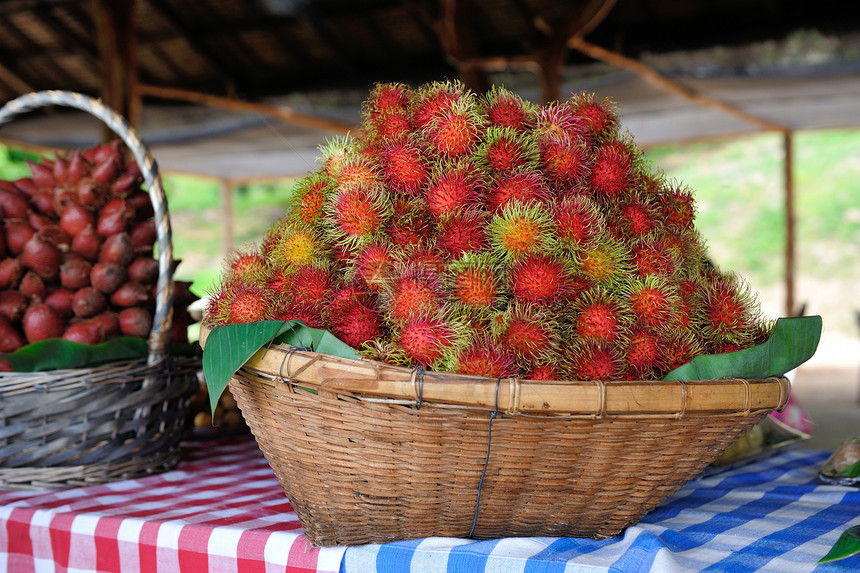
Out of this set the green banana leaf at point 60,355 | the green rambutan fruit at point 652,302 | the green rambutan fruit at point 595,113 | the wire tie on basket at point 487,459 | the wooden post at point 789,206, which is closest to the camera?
the wire tie on basket at point 487,459

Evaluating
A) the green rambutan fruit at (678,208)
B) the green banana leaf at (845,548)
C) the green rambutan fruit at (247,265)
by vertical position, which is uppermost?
the green rambutan fruit at (678,208)

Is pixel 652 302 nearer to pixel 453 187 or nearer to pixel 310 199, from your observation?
pixel 453 187

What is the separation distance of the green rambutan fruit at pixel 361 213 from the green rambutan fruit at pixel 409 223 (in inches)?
0.5

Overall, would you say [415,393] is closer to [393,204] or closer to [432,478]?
[432,478]

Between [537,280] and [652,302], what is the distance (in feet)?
0.40

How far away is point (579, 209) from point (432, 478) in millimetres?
301

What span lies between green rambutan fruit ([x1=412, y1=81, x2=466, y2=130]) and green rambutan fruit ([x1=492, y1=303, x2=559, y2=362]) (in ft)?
0.79

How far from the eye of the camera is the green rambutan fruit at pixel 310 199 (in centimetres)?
82

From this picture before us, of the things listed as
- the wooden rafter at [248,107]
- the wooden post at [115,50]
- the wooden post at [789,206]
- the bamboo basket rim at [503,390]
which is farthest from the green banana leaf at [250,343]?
the wooden post at [789,206]

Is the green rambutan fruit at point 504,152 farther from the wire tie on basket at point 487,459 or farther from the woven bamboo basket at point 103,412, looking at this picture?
the woven bamboo basket at point 103,412

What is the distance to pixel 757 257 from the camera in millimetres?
10594

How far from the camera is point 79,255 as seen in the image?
3.63 feet

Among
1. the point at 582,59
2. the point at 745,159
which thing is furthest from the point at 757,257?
the point at 582,59

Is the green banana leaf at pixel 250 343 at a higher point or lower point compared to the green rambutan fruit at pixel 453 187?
lower
